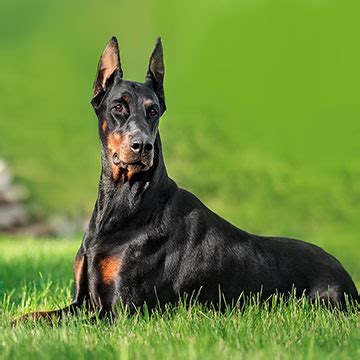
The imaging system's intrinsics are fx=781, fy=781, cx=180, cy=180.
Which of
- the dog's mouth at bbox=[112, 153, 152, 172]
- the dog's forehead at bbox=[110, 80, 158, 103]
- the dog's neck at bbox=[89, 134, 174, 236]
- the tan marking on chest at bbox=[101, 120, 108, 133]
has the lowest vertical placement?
the dog's neck at bbox=[89, 134, 174, 236]

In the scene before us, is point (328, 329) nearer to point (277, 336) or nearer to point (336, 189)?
point (277, 336)

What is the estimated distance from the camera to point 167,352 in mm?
4148

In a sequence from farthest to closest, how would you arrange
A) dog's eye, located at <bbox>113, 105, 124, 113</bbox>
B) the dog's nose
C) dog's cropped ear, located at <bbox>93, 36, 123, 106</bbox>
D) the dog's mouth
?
1. dog's cropped ear, located at <bbox>93, 36, 123, 106</bbox>
2. dog's eye, located at <bbox>113, 105, 124, 113</bbox>
3. the dog's mouth
4. the dog's nose

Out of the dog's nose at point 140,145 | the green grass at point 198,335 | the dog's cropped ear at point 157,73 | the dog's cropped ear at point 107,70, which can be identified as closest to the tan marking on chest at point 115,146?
the dog's nose at point 140,145

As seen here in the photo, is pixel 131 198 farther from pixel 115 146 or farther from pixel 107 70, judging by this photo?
pixel 107 70

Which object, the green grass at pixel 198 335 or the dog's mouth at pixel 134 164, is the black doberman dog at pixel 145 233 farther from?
the green grass at pixel 198 335

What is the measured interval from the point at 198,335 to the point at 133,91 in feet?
6.15

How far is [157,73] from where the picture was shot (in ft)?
19.6

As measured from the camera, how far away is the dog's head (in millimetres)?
5270

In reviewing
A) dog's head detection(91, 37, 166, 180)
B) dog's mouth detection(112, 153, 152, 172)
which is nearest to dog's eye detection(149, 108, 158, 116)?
dog's head detection(91, 37, 166, 180)

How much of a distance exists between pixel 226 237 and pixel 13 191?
447 inches

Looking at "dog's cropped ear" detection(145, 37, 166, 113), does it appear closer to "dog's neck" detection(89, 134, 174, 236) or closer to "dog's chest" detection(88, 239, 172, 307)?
"dog's neck" detection(89, 134, 174, 236)

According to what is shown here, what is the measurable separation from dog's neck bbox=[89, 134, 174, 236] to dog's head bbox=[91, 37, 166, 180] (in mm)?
80

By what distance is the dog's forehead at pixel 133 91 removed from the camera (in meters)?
5.55
